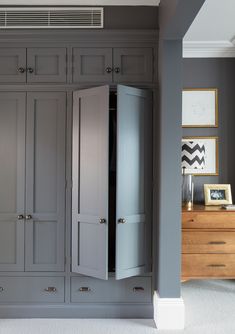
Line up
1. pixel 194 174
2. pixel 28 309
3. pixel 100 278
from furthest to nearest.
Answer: pixel 194 174 < pixel 28 309 < pixel 100 278

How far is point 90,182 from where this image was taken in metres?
3.00

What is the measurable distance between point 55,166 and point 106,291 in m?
1.16

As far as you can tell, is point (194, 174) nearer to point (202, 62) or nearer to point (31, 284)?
point (202, 62)

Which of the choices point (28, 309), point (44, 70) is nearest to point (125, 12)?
point (44, 70)

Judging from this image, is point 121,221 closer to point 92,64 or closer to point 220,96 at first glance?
point 92,64

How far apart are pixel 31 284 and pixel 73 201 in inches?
31.5

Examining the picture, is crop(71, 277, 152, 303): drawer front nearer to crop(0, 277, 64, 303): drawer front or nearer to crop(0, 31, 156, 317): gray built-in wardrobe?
crop(0, 31, 156, 317): gray built-in wardrobe

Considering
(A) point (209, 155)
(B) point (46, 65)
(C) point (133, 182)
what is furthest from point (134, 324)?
(B) point (46, 65)

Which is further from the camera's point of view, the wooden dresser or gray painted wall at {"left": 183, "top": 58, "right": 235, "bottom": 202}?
gray painted wall at {"left": 183, "top": 58, "right": 235, "bottom": 202}

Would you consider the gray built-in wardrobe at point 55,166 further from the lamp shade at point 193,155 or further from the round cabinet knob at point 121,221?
the lamp shade at point 193,155

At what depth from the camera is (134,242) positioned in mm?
3020

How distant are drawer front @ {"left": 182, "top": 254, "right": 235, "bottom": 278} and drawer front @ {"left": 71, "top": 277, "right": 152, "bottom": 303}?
62 cm

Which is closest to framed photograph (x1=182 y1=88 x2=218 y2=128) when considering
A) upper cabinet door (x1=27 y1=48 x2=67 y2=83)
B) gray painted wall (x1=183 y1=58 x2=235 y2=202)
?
gray painted wall (x1=183 y1=58 x2=235 y2=202)

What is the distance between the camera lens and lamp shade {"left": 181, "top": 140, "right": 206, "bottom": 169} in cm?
386
